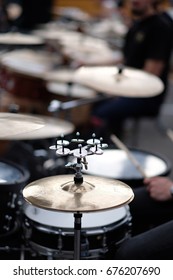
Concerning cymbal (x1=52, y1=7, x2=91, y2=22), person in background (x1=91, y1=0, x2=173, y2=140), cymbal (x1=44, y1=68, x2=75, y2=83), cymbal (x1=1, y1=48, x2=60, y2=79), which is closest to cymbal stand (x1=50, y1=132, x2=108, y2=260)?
cymbal (x1=44, y1=68, x2=75, y2=83)

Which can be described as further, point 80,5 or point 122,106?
point 80,5

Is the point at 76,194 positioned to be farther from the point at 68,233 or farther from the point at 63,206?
the point at 68,233

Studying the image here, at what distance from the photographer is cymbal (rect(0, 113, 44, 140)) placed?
175cm

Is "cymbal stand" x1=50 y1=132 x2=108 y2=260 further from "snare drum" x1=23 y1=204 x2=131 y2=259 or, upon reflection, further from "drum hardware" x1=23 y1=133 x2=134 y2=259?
"snare drum" x1=23 y1=204 x2=131 y2=259

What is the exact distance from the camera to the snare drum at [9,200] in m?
2.07

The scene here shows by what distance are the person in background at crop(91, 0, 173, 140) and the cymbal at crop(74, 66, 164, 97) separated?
36.6 inches

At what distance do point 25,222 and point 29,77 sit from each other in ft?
6.13

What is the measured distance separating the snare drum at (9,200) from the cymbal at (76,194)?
0.29 m

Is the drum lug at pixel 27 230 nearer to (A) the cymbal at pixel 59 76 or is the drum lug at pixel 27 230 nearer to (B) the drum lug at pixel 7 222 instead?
(B) the drum lug at pixel 7 222

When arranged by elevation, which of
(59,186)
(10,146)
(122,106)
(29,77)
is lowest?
(10,146)
